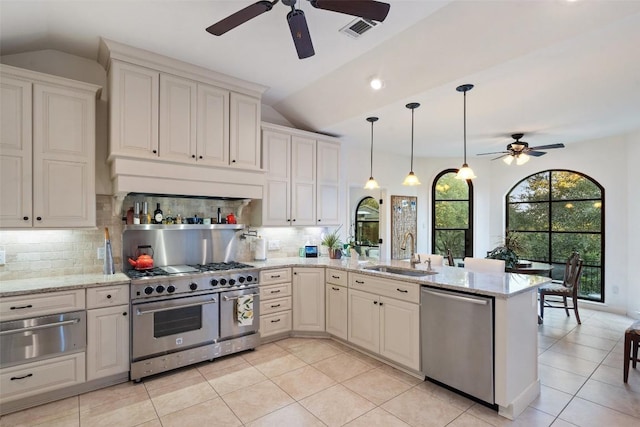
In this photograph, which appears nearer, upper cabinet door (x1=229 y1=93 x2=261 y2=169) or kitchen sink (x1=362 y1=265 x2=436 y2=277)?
kitchen sink (x1=362 y1=265 x2=436 y2=277)

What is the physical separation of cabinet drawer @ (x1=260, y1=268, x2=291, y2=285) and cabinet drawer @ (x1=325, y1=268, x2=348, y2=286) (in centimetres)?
48

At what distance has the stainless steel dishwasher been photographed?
8.26 ft

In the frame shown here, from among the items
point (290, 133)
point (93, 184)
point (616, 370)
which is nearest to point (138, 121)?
point (93, 184)

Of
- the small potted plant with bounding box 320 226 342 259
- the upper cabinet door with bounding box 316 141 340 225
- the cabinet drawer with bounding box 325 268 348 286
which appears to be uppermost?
the upper cabinet door with bounding box 316 141 340 225

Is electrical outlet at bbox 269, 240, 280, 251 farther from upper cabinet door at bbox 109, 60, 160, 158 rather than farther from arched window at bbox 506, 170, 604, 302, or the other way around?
arched window at bbox 506, 170, 604, 302

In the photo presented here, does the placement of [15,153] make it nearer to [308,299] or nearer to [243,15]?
[243,15]

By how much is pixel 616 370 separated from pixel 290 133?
4.33 meters

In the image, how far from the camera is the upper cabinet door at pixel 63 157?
2.82 metres

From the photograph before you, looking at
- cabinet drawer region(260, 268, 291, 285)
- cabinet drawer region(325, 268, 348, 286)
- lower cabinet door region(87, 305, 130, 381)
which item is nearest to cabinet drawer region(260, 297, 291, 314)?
cabinet drawer region(260, 268, 291, 285)

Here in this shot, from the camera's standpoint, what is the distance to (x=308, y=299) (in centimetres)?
407

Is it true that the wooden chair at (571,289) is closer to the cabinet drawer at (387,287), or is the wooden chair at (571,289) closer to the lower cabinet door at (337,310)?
the cabinet drawer at (387,287)

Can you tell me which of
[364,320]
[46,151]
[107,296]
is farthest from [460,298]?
[46,151]

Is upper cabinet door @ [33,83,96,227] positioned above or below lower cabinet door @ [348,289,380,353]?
above

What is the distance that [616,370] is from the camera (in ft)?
10.6
